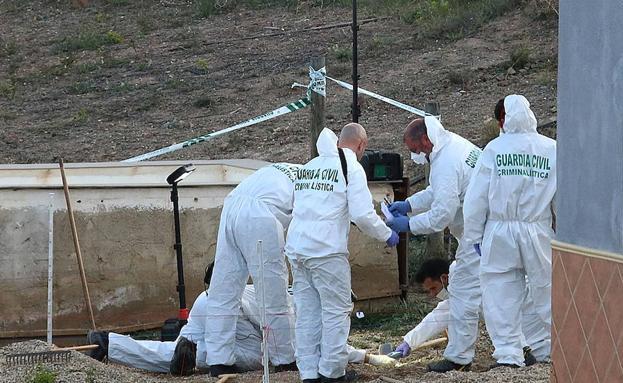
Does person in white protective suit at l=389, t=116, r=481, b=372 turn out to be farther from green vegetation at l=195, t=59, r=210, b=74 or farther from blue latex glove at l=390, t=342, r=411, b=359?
green vegetation at l=195, t=59, r=210, b=74

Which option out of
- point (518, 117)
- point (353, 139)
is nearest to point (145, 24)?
point (353, 139)

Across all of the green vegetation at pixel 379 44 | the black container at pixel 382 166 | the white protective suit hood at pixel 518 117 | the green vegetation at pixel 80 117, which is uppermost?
the green vegetation at pixel 379 44

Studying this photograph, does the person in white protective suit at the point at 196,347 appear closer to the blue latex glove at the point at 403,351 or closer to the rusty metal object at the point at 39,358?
the blue latex glove at the point at 403,351

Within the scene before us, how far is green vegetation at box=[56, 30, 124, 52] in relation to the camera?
24531mm

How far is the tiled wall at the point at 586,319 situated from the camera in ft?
21.2

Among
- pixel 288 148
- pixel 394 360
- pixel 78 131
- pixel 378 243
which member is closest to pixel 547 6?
pixel 288 148

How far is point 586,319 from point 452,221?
10.6 ft

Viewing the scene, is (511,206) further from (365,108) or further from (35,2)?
(35,2)

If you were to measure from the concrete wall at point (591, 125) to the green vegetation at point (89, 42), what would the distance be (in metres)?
18.3

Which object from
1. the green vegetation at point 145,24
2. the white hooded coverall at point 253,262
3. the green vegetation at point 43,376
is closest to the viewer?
the green vegetation at point 43,376

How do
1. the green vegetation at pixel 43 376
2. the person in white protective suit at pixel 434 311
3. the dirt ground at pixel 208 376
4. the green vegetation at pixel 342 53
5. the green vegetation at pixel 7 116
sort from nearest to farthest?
the dirt ground at pixel 208 376, the green vegetation at pixel 43 376, the person in white protective suit at pixel 434 311, the green vegetation at pixel 7 116, the green vegetation at pixel 342 53

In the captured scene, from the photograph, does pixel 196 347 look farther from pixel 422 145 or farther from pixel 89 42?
pixel 89 42

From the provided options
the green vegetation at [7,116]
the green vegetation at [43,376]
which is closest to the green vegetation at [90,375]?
the green vegetation at [43,376]

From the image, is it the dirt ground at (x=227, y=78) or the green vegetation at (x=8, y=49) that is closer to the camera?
the dirt ground at (x=227, y=78)
